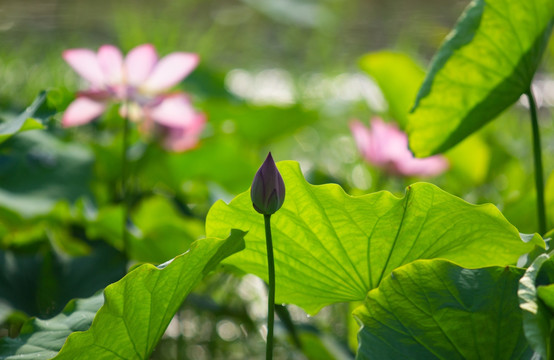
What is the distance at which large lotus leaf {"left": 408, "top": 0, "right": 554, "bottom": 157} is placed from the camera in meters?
0.53

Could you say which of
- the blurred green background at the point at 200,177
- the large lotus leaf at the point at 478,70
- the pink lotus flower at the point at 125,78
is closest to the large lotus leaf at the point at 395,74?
the blurred green background at the point at 200,177

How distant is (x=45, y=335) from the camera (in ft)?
1.43

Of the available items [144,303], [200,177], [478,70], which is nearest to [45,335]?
[144,303]

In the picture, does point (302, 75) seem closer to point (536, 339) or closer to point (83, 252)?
point (83, 252)

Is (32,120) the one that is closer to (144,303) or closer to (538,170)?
(144,303)

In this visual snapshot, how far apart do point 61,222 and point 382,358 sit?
52 centimetres

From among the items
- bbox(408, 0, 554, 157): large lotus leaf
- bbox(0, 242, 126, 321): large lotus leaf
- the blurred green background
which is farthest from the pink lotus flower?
bbox(408, 0, 554, 157): large lotus leaf

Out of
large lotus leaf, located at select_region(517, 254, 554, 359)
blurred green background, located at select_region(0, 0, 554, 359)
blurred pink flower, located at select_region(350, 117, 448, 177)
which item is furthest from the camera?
blurred pink flower, located at select_region(350, 117, 448, 177)

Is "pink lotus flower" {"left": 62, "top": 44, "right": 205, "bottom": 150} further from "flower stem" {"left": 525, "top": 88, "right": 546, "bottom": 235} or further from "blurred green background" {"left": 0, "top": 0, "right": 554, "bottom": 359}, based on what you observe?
"flower stem" {"left": 525, "top": 88, "right": 546, "bottom": 235}

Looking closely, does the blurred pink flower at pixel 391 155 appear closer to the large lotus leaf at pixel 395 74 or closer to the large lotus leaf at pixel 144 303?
the large lotus leaf at pixel 395 74

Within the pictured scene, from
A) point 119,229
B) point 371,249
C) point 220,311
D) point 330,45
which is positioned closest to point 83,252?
point 119,229

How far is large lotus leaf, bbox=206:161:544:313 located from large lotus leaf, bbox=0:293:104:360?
94 millimetres

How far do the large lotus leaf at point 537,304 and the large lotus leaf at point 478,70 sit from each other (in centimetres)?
20

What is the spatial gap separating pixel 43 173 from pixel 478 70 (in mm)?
528
